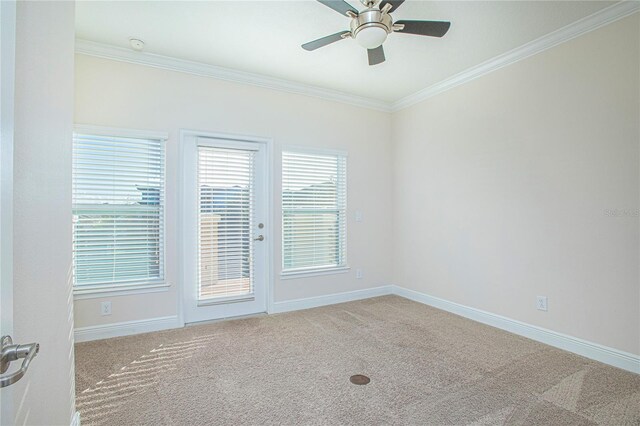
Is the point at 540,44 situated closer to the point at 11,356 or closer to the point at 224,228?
the point at 224,228

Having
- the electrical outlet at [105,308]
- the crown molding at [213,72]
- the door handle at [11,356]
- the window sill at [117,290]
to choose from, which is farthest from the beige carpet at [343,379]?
the crown molding at [213,72]

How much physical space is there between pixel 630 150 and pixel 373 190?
2760 millimetres

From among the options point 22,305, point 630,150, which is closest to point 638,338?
point 630,150

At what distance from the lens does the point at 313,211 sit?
4.31m

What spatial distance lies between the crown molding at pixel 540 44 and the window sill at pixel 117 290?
3.96m

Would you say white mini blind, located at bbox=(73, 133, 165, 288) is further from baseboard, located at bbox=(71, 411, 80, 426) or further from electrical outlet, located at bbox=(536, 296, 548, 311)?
electrical outlet, located at bbox=(536, 296, 548, 311)

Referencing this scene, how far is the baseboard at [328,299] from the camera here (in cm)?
402

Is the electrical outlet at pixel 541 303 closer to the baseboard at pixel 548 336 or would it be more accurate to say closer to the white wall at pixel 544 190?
the white wall at pixel 544 190

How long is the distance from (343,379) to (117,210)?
264 centimetres

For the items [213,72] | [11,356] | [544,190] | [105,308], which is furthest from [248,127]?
[11,356]

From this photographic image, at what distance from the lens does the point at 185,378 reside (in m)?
2.41

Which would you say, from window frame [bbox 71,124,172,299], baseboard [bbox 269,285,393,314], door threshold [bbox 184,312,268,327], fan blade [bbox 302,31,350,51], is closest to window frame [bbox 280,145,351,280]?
baseboard [bbox 269,285,393,314]

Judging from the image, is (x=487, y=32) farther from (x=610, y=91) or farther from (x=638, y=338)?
(x=638, y=338)

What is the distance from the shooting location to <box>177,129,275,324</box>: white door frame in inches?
137
